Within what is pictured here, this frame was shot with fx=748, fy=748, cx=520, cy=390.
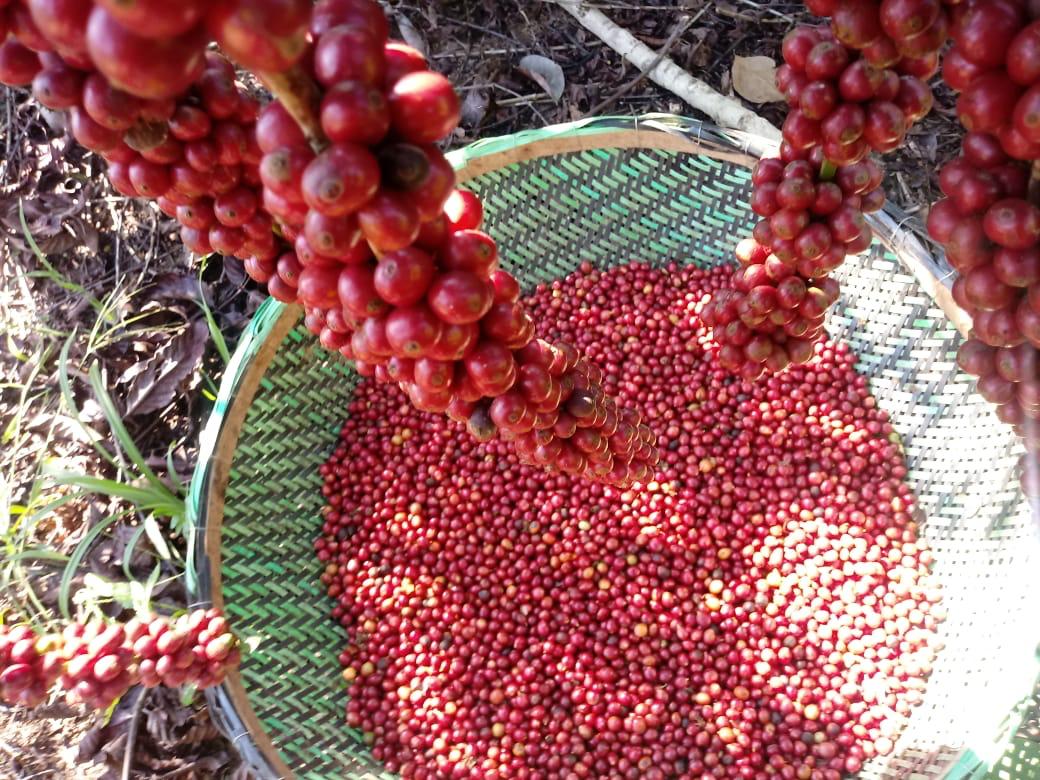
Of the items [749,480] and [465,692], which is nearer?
[465,692]

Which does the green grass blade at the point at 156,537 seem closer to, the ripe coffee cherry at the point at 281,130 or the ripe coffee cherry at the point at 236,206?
the ripe coffee cherry at the point at 236,206

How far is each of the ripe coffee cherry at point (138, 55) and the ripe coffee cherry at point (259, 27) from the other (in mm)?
26

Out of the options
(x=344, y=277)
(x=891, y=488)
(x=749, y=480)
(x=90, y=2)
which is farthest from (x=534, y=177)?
(x=90, y=2)

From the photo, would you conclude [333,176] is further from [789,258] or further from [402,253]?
[789,258]

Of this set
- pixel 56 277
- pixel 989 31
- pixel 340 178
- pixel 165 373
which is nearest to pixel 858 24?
pixel 989 31

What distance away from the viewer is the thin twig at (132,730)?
78.9 inches

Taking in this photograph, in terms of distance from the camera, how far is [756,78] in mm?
2619

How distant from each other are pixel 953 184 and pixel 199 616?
1.67 metres

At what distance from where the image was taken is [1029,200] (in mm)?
915

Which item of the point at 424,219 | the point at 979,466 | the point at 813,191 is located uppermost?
the point at 424,219

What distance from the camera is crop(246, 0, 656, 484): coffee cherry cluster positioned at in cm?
75

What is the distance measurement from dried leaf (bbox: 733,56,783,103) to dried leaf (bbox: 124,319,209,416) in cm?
204

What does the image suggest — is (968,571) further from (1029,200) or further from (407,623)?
(407,623)

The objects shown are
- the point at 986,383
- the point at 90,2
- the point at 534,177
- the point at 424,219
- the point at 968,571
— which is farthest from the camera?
the point at 534,177
